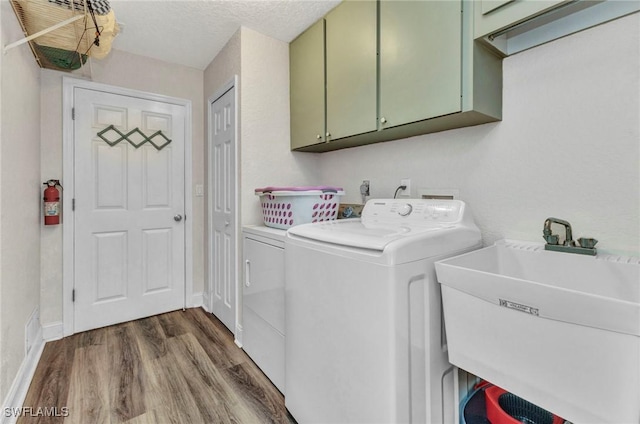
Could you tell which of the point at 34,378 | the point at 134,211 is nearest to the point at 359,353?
the point at 34,378

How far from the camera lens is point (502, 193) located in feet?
4.58

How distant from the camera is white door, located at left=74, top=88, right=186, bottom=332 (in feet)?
7.77

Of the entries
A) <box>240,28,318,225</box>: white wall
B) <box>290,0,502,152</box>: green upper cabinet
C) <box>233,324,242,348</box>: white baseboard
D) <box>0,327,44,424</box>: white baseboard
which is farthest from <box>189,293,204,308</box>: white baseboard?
<box>290,0,502,152</box>: green upper cabinet

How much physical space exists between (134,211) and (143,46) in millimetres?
1391

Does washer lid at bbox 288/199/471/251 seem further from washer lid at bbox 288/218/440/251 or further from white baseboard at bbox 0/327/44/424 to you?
white baseboard at bbox 0/327/44/424

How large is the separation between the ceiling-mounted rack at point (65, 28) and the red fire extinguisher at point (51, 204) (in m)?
0.91

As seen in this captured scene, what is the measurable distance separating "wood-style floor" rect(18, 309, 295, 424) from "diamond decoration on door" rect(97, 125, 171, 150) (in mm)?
1583

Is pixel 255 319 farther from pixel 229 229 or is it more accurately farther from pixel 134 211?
pixel 134 211

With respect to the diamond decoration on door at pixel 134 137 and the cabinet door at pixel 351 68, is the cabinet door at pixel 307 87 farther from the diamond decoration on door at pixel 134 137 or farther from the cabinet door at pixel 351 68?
the diamond decoration on door at pixel 134 137

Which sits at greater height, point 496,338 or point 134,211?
point 134,211

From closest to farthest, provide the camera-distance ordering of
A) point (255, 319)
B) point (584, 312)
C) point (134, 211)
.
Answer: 1. point (584, 312)
2. point (255, 319)
3. point (134, 211)

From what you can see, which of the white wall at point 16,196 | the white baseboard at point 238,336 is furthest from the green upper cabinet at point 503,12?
the white baseboard at point 238,336

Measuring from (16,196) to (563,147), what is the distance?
8.82 feet

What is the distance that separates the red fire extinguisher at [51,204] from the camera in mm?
2148
